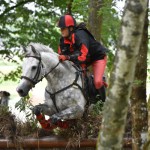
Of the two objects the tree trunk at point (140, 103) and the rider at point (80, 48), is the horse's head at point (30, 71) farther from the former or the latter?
the tree trunk at point (140, 103)

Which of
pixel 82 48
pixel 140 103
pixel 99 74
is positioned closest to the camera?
pixel 140 103

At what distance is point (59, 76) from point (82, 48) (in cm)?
58

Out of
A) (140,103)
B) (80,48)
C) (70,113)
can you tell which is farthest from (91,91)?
(140,103)

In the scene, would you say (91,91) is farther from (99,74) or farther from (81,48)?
(81,48)

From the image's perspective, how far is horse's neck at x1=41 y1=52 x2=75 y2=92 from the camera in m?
8.04

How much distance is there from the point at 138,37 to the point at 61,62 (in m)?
3.35

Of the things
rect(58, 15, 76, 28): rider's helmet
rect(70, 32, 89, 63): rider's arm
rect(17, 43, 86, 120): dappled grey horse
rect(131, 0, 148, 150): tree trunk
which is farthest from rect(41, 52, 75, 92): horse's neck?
rect(131, 0, 148, 150): tree trunk

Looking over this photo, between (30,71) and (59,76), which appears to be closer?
Result: (30,71)

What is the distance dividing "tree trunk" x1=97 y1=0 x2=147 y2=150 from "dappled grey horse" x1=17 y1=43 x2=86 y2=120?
2764 millimetres

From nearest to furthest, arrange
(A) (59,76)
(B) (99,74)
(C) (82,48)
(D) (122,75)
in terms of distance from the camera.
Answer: (D) (122,75)
(C) (82,48)
(A) (59,76)
(B) (99,74)

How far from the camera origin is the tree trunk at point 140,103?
7.43 m

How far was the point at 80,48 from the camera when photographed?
8094 mm

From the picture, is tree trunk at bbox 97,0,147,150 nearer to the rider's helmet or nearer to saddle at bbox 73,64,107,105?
saddle at bbox 73,64,107,105

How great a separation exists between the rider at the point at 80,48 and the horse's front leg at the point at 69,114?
1.75 feet
